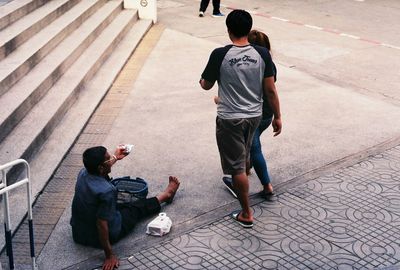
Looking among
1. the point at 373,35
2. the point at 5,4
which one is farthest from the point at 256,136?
the point at 373,35

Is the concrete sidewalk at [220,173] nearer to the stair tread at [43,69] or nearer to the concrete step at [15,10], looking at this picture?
the stair tread at [43,69]

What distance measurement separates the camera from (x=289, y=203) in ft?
20.5

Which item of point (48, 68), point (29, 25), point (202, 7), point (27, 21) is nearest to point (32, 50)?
point (48, 68)

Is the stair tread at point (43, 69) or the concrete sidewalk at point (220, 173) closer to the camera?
the concrete sidewalk at point (220, 173)

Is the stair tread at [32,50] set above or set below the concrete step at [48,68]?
above

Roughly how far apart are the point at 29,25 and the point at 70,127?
8.57 feet

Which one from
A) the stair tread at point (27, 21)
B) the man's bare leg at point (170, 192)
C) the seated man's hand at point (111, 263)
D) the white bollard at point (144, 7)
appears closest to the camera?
the seated man's hand at point (111, 263)

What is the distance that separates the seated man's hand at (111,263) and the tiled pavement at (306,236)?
0.07 m

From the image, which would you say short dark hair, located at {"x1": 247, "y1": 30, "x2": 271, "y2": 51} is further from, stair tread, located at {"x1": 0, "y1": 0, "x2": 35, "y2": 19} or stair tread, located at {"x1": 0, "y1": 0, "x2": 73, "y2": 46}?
stair tread, located at {"x1": 0, "y1": 0, "x2": 35, "y2": 19}

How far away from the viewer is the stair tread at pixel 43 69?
7.37m

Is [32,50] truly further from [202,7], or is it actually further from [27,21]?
[202,7]

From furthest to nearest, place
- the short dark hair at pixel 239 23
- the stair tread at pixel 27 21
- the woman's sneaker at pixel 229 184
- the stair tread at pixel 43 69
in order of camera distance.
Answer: the stair tread at pixel 27 21 → the stair tread at pixel 43 69 → the woman's sneaker at pixel 229 184 → the short dark hair at pixel 239 23

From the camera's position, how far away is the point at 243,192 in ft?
18.7

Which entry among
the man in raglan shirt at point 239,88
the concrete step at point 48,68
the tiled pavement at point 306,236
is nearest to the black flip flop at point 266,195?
the tiled pavement at point 306,236
